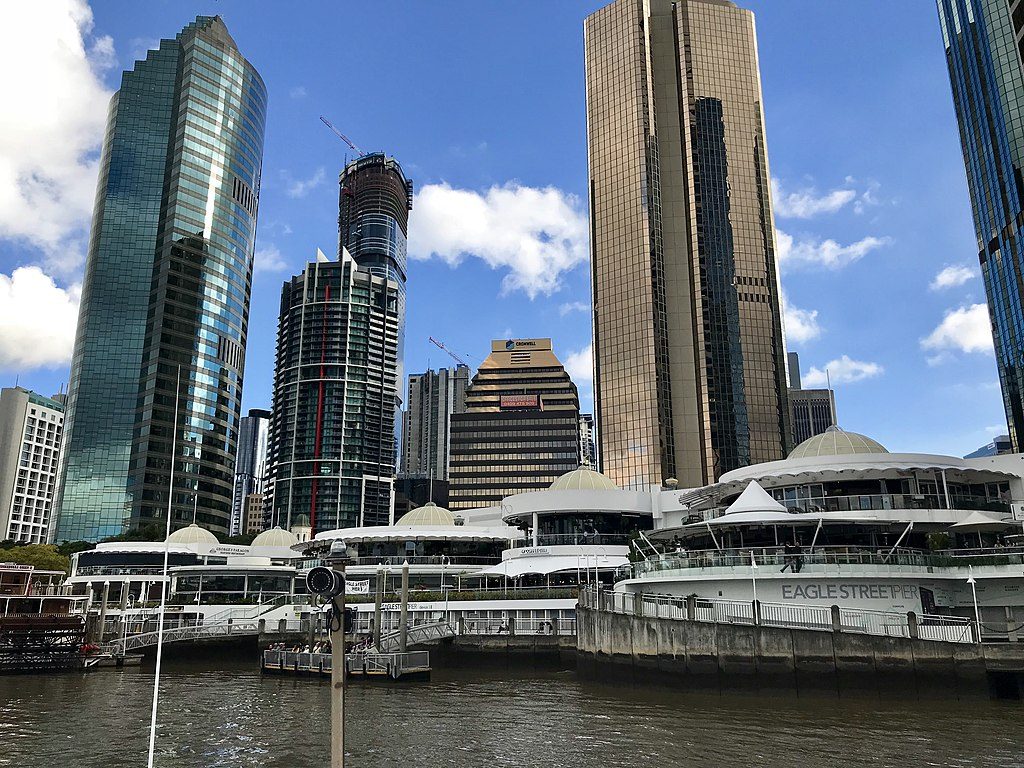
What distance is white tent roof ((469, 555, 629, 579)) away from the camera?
67.2m

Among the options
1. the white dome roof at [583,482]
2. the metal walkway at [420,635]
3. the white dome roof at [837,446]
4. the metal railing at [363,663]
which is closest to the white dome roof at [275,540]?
the white dome roof at [583,482]

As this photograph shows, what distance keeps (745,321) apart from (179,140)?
126m

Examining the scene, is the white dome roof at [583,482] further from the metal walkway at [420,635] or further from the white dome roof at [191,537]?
the white dome roof at [191,537]

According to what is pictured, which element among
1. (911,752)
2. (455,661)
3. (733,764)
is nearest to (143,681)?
(455,661)

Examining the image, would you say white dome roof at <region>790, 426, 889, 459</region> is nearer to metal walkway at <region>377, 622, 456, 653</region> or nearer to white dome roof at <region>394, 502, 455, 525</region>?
metal walkway at <region>377, 622, 456, 653</region>

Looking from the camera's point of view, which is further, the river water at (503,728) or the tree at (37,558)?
the tree at (37,558)

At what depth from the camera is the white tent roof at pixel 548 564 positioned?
67.2 metres

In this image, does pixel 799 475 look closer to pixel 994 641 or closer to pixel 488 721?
pixel 994 641

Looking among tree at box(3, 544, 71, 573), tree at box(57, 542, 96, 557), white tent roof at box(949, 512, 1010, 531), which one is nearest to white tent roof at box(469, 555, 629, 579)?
white tent roof at box(949, 512, 1010, 531)

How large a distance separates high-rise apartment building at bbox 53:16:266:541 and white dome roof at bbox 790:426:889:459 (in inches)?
4860

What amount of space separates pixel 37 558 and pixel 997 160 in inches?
6172

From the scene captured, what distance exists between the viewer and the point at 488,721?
3475cm

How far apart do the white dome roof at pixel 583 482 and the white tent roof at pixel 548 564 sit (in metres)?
11.7

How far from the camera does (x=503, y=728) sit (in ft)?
109
